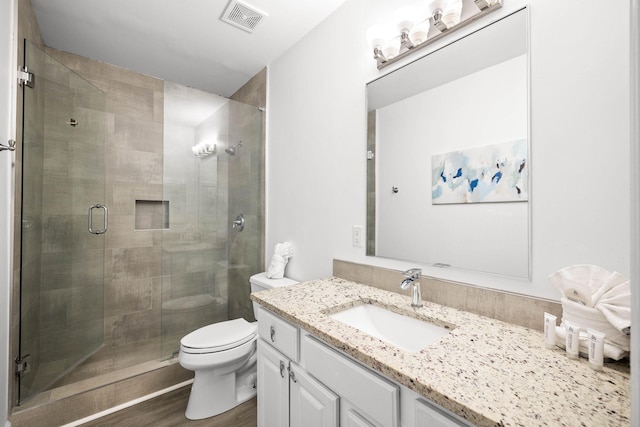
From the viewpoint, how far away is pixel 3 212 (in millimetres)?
1417

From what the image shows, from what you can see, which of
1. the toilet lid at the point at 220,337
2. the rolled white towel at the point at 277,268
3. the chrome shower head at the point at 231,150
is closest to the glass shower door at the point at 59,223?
the toilet lid at the point at 220,337

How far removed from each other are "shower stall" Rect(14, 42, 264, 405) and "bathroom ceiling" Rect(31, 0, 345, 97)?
259 mm

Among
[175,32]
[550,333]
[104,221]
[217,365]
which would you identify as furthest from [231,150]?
[550,333]

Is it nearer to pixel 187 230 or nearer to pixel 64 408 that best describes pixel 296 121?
pixel 187 230

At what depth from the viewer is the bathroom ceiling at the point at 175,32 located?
5.75 ft

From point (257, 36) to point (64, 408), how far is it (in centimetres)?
263

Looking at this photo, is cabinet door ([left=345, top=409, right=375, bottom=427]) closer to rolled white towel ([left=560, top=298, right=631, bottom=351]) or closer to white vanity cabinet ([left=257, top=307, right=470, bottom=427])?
white vanity cabinet ([left=257, top=307, right=470, bottom=427])

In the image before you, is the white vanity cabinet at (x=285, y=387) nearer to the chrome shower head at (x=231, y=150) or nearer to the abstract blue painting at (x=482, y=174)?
the abstract blue painting at (x=482, y=174)

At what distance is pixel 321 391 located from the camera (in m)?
0.99

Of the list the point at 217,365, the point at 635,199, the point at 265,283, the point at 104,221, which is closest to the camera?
the point at 635,199

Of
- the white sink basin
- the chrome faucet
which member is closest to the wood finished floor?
the white sink basin

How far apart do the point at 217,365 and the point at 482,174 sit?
5.63 ft

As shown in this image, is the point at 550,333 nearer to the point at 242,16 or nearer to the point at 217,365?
the point at 217,365

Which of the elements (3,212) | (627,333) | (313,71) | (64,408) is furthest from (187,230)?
(627,333)
